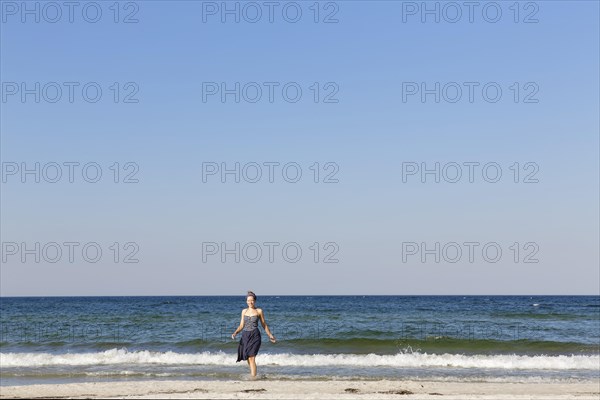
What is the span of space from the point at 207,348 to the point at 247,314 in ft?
34.2

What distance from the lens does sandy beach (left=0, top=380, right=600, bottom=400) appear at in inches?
487

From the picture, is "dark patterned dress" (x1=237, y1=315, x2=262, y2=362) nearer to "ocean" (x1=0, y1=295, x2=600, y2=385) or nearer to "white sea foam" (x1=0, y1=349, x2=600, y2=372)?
"ocean" (x1=0, y1=295, x2=600, y2=385)

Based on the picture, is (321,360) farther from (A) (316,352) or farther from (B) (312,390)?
(B) (312,390)

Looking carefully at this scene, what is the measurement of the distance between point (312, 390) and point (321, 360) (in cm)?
701

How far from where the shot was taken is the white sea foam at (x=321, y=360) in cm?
1988

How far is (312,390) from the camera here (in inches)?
528

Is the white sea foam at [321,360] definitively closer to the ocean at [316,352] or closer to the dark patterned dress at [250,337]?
the ocean at [316,352]

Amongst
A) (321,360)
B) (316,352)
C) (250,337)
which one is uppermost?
(250,337)

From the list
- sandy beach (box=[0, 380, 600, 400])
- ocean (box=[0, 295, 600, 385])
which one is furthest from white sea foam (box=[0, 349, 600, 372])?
sandy beach (box=[0, 380, 600, 400])

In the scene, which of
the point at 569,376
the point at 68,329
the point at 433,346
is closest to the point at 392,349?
the point at 433,346

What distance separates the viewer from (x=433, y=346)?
25766 millimetres

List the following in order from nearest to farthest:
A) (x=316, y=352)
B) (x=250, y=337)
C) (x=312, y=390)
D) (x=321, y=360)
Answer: (x=312, y=390) → (x=250, y=337) → (x=321, y=360) → (x=316, y=352)

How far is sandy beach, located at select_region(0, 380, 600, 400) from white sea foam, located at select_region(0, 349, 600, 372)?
4.80 m

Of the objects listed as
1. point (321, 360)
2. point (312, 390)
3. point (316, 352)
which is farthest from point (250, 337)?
point (316, 352)
